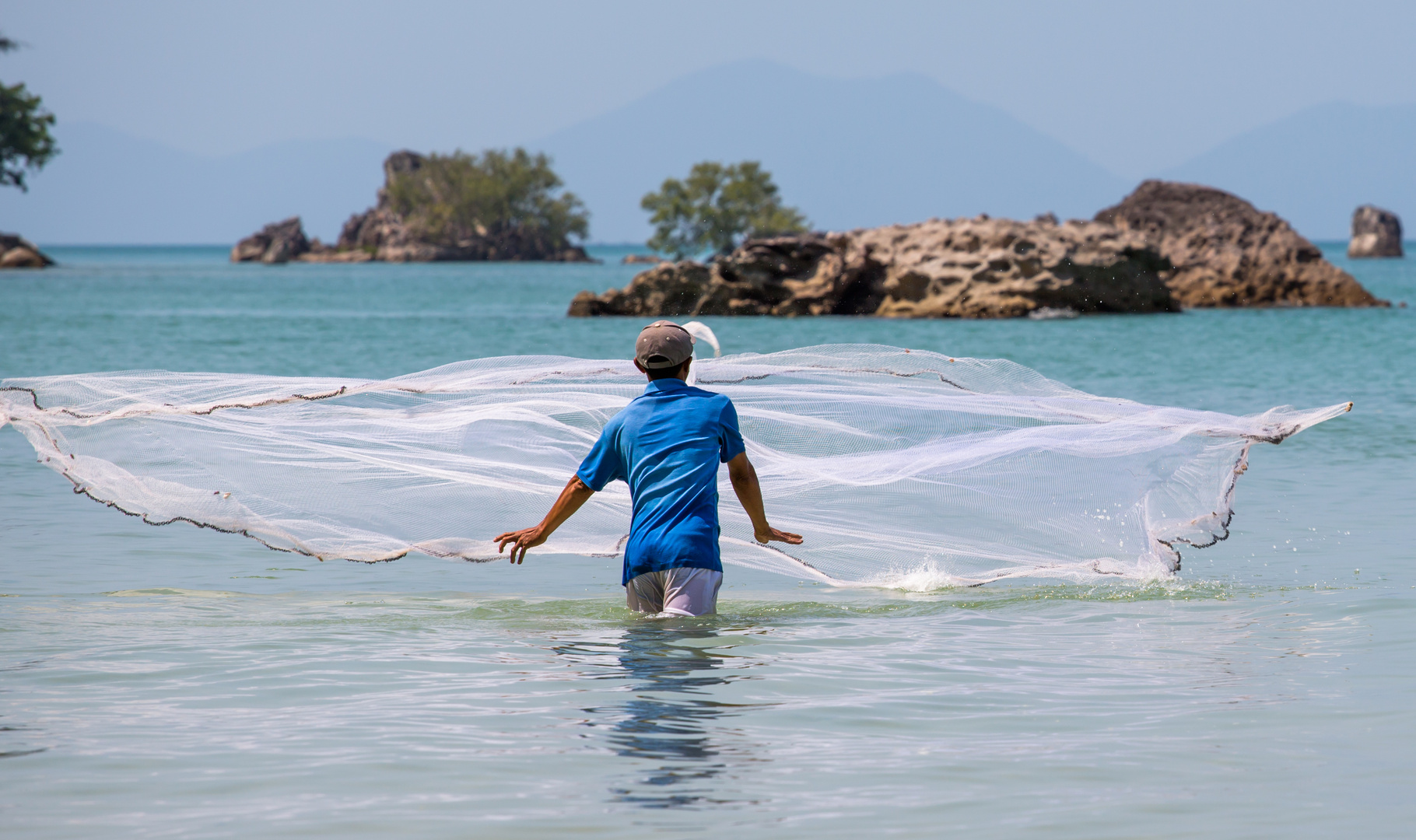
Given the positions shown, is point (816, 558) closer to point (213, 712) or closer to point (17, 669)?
point (213, 712)

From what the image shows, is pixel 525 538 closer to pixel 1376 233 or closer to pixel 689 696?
pixel 689 696

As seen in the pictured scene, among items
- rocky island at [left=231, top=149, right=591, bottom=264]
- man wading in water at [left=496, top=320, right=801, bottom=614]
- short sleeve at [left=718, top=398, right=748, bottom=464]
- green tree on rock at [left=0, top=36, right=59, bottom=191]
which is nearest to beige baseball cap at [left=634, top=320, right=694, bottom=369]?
man wading in water at [left=496, top=320, right=801, bottom=614]

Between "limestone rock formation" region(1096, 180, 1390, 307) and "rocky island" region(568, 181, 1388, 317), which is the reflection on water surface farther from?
"limestone rock formation" region(1096, 180, 1390, 307)

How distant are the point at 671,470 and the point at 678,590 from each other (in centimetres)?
51

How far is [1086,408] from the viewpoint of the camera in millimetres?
7566

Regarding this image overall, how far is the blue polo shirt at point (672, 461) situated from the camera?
19.9 ft

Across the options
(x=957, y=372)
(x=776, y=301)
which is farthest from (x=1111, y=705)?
(x=776, y=301)

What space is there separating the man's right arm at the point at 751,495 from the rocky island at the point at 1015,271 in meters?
32.2

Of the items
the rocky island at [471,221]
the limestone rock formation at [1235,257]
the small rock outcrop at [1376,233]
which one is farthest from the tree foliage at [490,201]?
the limestone rock formation at [1235,257]

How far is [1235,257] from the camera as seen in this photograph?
46906mm

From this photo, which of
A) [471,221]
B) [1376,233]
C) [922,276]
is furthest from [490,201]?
[922,276]

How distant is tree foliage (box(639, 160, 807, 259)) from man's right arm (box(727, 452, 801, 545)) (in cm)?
11137

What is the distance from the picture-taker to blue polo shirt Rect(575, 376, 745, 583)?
19.9 feet

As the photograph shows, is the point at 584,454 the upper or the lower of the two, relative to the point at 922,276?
lower
